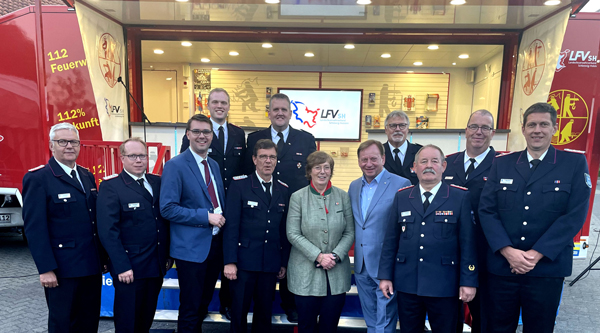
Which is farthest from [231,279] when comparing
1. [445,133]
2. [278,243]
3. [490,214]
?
[445,133]

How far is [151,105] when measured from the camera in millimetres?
7555

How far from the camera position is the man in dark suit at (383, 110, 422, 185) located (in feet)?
10.0

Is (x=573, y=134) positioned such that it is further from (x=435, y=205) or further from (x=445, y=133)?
(x=435, y=205)

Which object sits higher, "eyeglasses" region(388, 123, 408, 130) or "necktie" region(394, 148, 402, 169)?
→ "eyeglasses" region(388, 123, 408, 130)

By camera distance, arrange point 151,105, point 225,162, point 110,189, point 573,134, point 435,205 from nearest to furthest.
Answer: point 435,205 → point 110,189 → point 225,162 → point 573,134 → point 151,105

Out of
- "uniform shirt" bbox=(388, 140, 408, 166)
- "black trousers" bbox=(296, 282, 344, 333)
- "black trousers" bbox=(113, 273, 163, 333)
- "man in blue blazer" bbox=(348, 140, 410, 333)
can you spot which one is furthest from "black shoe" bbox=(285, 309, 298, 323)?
"uniform shirt" bbox=(388, 140, 408, 166)

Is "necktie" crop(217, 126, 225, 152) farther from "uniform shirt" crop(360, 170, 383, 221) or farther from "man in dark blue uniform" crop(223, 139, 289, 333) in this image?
"uniform shirt" crop(360, 170, 383, 221)

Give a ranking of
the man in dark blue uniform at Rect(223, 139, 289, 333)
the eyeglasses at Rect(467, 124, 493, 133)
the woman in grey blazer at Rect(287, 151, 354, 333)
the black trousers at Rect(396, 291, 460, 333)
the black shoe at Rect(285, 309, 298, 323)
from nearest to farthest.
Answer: the black trousers at Rect(396, 291, 460, 333) < the woman in grey blazer at Rect(287, 151, 354, 333) < the man in dark blue uniform at Rect(223, 139, 289, 333) < the eyeglasses at Rect(467, 124, 493, 133) < the black shoe at Rect(285, 309, 298, 323)

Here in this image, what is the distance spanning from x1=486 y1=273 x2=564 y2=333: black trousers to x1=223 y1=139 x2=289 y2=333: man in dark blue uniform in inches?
59.6

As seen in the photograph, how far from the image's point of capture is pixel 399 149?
3.13m

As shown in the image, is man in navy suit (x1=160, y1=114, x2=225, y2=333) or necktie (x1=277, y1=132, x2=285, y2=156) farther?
necktie (x1=277, y1=132, x2=285, y2=156)

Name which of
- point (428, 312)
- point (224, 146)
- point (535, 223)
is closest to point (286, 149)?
point (224, 146)

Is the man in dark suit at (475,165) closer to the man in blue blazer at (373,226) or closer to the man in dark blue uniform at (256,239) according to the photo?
the man in blue blazer at (373,226)

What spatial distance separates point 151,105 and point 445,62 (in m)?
6.69
